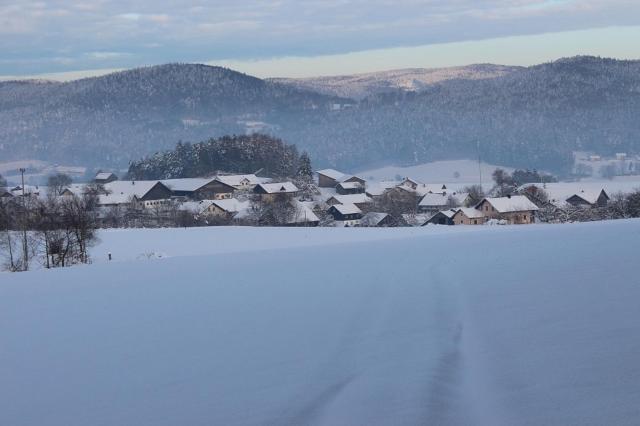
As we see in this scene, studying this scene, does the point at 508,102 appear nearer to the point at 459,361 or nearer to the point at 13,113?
the point at 13,113

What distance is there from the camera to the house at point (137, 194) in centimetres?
6562

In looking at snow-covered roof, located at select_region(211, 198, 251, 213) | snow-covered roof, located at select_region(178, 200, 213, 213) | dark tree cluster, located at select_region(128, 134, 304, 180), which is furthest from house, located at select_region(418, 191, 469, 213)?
dark tree cluster, located at select_region(128, 134, 304, 180)

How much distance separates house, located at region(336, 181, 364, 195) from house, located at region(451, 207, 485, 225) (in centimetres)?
3006

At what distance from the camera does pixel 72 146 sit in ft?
531

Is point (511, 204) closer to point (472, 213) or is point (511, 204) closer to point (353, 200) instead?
point (472, 213)

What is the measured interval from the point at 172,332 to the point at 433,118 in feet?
507

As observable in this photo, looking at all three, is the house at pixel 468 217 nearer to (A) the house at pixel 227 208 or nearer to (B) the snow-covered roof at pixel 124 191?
(A) the house at pixel 227 208

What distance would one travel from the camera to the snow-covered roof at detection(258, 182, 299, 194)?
2749 inches

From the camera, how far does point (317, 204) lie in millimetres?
66062

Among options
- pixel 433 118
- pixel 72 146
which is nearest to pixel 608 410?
pixel 433 118

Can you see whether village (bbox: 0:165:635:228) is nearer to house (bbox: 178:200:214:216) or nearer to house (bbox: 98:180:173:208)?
house (bbox: 98:180:173:208)

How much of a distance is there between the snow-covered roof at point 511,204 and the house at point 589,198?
767 centimetres

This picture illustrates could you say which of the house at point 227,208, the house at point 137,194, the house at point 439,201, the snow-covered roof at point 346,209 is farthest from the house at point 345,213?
the house at point 137,194

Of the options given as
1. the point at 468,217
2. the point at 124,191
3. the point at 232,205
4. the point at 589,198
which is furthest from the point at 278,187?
the point at 589,198
